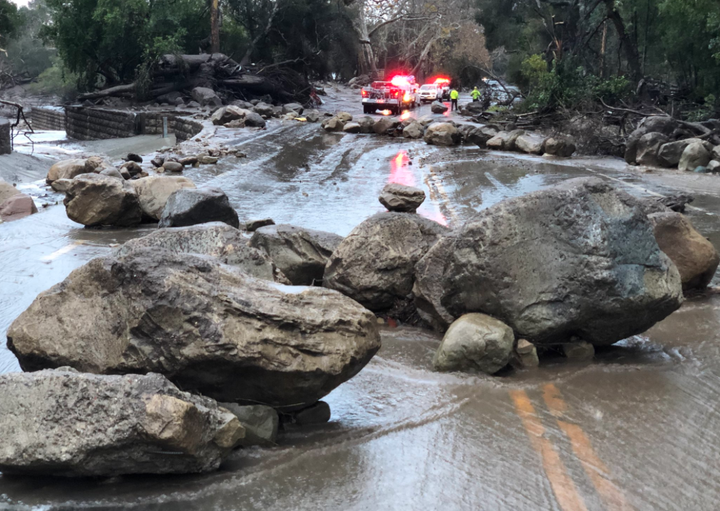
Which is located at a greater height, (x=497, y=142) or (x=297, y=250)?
(x=297, y=250)

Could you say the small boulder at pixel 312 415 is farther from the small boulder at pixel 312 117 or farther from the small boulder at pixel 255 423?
the small boulder at pixel 312 117

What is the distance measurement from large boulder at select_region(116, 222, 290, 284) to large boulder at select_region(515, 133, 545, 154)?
56.9 ft

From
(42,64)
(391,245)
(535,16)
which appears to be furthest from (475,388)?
(42,64)

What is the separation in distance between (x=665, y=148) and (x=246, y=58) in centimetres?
3164

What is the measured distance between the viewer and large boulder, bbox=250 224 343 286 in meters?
7.57

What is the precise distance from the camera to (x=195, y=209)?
977cm

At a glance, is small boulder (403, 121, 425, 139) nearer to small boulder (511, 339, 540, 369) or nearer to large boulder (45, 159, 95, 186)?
large boulder (45, 159, 95, 186)

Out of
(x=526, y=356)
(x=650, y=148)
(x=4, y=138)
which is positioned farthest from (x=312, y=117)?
(x=526, y=356)

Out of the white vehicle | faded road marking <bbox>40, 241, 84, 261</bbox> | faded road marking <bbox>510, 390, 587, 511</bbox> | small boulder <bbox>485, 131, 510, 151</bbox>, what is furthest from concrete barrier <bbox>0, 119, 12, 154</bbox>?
the white vehicle

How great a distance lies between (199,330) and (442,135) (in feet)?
73.8

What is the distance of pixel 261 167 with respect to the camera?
1880 centimetres

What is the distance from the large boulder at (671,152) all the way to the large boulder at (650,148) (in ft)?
0.65

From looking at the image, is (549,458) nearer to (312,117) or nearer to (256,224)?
(256,224)

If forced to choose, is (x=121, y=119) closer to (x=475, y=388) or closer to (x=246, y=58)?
(x=246, y=58)
